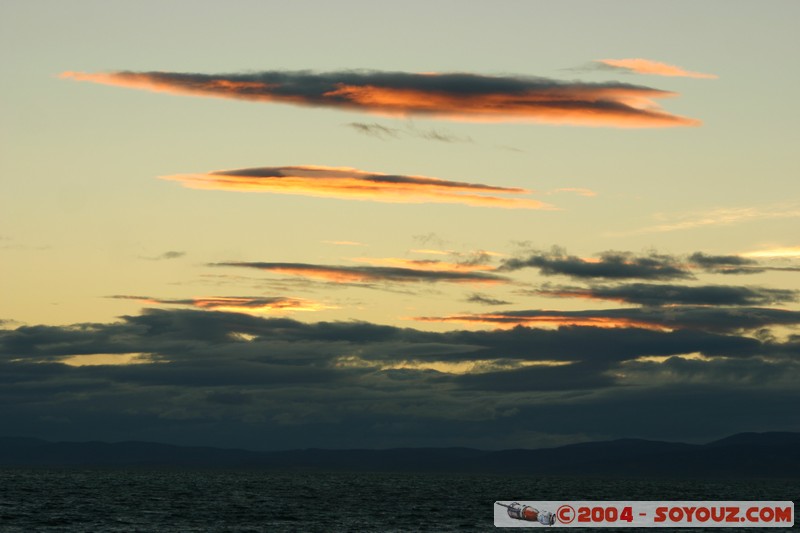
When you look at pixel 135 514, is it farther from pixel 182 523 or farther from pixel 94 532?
pixel 94 532

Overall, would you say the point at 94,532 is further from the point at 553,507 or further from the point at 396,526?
the point at 553,507

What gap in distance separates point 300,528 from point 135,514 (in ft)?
134

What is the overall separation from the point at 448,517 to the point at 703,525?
139ft

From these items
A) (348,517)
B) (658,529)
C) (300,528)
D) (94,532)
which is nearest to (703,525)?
(658,529)

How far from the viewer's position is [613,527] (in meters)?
194

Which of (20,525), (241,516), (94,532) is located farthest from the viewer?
(241,516)

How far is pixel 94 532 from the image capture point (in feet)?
495

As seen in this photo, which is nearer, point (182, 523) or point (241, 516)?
point (182, 523)

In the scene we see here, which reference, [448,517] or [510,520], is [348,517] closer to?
[448,517]

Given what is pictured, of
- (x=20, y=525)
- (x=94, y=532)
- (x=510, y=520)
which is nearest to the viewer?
(x=94, y=532)

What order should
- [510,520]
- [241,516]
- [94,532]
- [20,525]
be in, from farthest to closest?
[241,516] → [510,520] → [20,525] → [94,532]

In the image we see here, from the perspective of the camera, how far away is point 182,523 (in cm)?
17062

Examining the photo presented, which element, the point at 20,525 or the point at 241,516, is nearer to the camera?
the point at 20,525

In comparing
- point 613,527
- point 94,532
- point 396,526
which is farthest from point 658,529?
point 94,532
